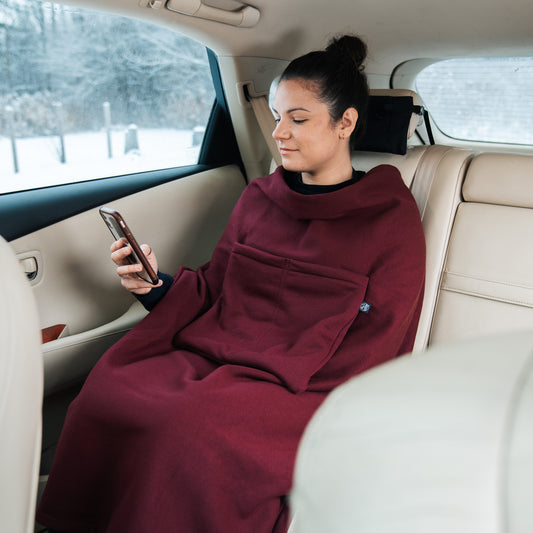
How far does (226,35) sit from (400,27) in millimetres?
652

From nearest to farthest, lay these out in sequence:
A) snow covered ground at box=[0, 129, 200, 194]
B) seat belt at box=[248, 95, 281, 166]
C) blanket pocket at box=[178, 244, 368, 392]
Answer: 1. blanket pocket at box=[178, 244, 368, 392]
2. snow covered ground at box=[0, 129, 200, 194]
3. seat belt at box=[248, 95, 281, 166]

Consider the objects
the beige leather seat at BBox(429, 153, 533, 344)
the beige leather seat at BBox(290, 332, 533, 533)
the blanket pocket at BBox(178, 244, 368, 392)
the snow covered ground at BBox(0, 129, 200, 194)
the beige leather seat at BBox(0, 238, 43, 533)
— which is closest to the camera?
the beige leather seat at BBox(290, 332, 533, 533)

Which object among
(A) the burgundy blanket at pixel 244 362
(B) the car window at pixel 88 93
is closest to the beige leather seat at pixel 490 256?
(A) the burgundy blanket at pixel 244 362

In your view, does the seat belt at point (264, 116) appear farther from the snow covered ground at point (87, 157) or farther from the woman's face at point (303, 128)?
the woman's face at point (303, 128)

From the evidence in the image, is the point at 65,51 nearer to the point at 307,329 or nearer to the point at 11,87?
the point at 11,87

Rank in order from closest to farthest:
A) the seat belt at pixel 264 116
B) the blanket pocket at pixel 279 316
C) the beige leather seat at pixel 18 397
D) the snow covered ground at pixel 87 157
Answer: the beige leather seat at pixel 18 397 → the blanket pocket at pixel 279 316 → the snow covered ground at pixel 87 157 → the seat belt at pixel 264 116

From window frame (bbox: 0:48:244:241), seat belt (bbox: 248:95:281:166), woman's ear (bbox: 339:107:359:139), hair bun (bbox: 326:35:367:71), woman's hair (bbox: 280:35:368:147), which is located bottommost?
window frame (bbox: 0:48:244:241)

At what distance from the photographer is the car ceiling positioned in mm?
1896

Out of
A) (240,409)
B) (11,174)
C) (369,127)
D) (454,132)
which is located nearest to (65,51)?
(11,174)

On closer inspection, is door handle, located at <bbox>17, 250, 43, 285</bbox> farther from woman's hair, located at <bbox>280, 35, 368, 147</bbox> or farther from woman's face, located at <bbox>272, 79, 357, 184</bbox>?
woman's hair, located at <bbox>280, 35, 368, 147</bbox>

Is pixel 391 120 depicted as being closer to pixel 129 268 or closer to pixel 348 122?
pixel 348 122

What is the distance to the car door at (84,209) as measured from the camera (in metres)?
1.83

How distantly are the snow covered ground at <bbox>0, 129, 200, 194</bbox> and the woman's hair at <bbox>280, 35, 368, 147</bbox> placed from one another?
715 mm

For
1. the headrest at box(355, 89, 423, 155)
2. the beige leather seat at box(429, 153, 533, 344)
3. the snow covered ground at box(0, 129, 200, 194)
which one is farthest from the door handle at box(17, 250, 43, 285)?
the beige leather seat at box(429, 153, 533, 344)
